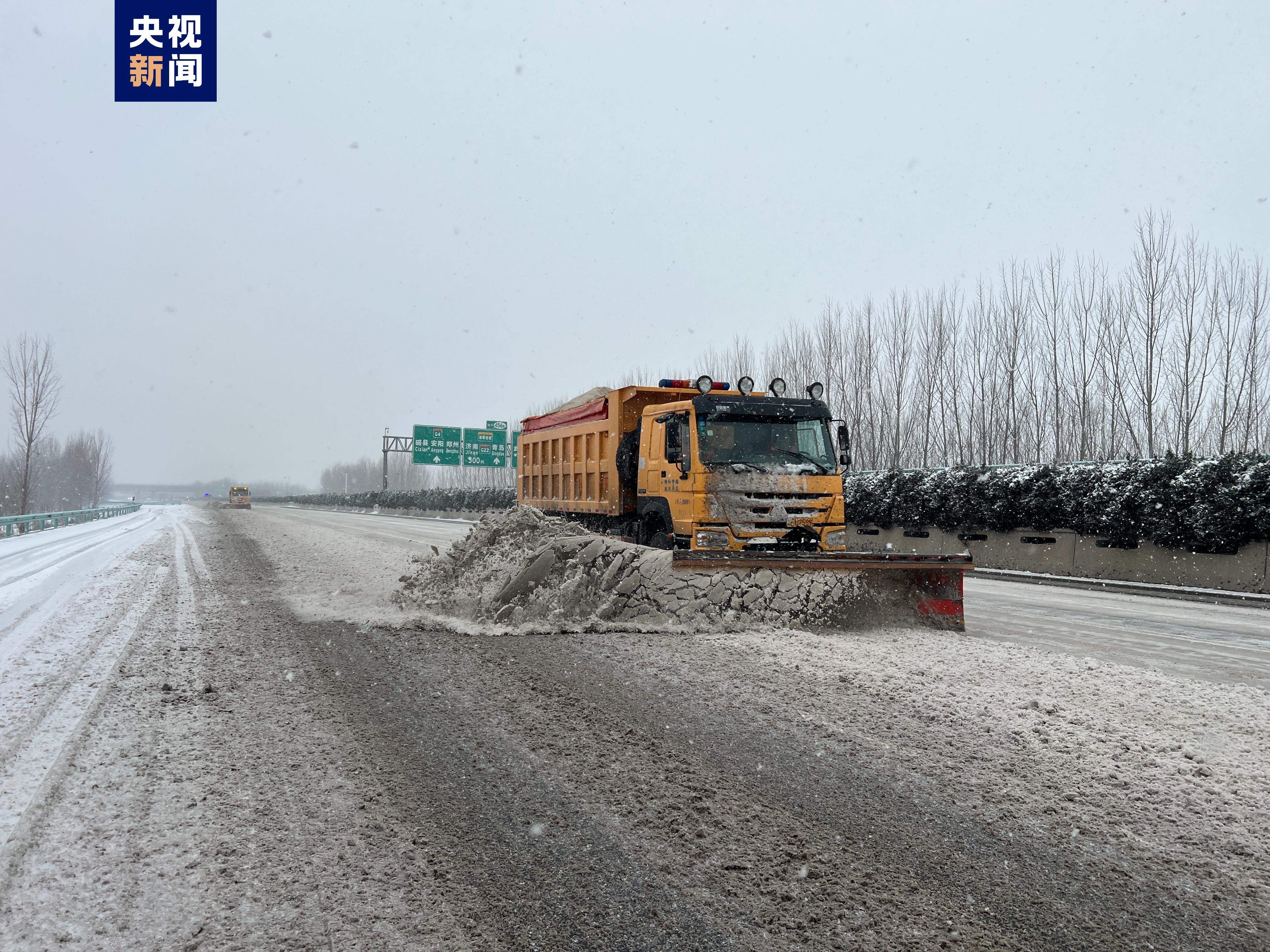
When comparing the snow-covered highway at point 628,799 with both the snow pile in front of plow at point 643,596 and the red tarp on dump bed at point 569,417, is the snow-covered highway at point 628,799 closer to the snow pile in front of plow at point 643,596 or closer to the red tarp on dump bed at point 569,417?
the snow pile in front of plow at point 643,596

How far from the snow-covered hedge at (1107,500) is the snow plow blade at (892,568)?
868 centimetres

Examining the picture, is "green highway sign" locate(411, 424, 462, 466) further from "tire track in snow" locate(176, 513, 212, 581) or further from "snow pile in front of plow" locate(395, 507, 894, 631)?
"snow pile in front of plow" locate(395, 507, 894, 631)

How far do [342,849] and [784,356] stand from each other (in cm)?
3343

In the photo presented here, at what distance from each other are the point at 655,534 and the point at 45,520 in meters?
35.2

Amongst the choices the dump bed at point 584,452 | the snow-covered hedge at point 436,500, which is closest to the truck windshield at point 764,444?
the dump bed at point 584,452

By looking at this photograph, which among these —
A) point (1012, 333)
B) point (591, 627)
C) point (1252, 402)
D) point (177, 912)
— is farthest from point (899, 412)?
point (177, 912)

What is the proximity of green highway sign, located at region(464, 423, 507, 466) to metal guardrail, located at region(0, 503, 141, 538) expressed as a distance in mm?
22297

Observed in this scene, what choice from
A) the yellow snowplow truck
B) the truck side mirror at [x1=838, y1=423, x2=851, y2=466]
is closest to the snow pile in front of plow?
the yellow snowplow truck

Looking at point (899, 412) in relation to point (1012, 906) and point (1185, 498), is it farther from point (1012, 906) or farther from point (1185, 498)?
point (1012, 906)

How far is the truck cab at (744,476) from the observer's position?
31.8 ft

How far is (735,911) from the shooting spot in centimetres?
292

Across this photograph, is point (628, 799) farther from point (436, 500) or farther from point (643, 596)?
point (436, 500)

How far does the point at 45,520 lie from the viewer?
35.3 metres

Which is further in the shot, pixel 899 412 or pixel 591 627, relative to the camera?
pixel 899 412
